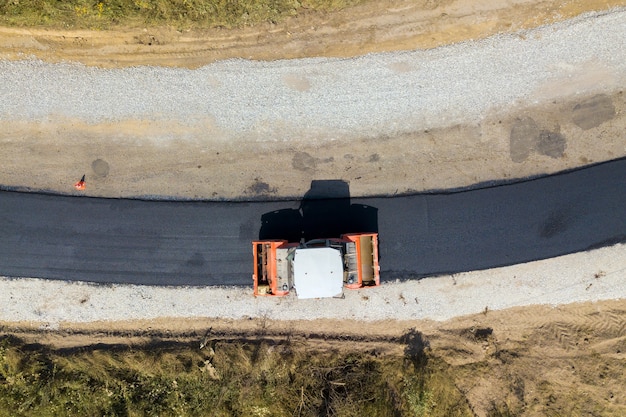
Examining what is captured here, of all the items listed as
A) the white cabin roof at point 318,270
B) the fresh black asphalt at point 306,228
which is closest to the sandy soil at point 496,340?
the fresh black asphalt at point 306,228

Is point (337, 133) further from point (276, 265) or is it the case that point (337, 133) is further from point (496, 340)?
point (496, 340)

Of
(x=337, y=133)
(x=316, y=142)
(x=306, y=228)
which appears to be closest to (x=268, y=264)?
(x=306, y=228)

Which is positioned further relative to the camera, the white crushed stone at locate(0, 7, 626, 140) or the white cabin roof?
the white crushed stone at locate(0, 7, 626, 140)

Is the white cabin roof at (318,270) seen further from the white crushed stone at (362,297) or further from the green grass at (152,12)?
the green grass at (152,12)

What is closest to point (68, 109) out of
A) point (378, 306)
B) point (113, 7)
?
point (113, 7)

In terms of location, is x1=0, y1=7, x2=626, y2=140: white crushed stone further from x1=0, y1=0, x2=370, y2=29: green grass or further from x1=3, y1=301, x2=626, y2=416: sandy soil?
x1=3, y1=301, x2=626, y2=416: sandy soil

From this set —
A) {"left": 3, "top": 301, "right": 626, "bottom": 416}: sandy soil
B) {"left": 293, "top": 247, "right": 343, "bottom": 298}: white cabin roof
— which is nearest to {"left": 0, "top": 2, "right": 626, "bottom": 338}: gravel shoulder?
{"left": 3, "top": 301, "right": 626, "bottom": 416}: sandy soil
